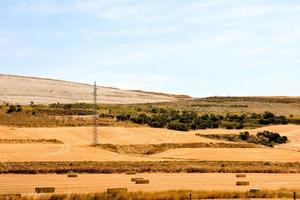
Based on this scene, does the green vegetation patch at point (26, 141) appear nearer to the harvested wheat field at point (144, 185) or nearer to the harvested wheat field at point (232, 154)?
the harvested wheat field at point (232, 154)

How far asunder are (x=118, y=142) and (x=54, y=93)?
212 ft

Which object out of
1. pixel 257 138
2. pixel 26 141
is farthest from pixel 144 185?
pixel 257 138

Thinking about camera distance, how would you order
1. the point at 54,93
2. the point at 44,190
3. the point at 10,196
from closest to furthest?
the point at 10,196, the point at 44,190, the point at 54,93

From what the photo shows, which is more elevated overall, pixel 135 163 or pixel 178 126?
pixel 178 126

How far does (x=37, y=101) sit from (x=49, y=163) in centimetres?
7057

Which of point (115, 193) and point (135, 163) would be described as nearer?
point (115, 193)

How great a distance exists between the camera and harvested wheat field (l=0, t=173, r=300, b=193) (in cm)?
3944

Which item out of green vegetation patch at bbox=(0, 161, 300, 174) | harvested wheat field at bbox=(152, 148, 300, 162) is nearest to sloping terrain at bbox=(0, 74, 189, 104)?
harvested wheat field at bbox=(152, 148, 300, 162)

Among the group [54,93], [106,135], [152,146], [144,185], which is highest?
[54,93]

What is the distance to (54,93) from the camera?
137 m

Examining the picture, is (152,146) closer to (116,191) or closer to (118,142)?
(118,142)

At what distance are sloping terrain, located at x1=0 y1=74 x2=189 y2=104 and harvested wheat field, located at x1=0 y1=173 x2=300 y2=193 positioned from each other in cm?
7235

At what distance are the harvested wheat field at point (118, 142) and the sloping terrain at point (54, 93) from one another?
38.5m

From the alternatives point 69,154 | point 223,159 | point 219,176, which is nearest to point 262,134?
point 223,159
